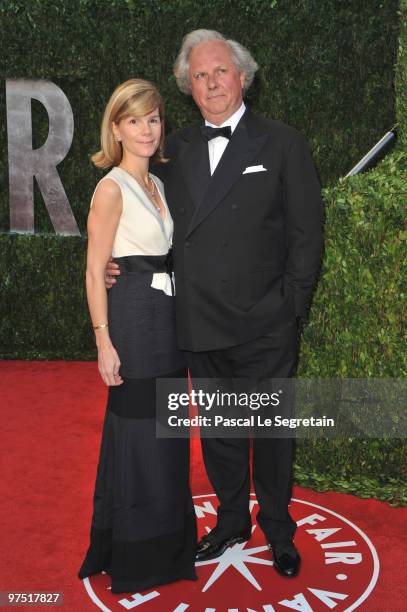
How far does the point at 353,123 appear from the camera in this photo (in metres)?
6.34

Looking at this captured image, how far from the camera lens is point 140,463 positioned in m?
A: 3.25

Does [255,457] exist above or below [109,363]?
below

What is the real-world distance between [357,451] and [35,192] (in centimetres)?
407

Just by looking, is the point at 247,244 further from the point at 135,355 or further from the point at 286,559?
the point at 286,559

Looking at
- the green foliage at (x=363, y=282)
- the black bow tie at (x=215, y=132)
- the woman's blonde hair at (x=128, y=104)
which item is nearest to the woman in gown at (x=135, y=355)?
the woman's blonde hair at (x=128, y=104)

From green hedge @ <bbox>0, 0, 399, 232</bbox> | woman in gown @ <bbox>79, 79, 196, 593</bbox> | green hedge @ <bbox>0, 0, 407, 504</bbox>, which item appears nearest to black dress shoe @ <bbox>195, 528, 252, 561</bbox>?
woman in gown @ <bbox>79, 79, 196, 593</bbox>

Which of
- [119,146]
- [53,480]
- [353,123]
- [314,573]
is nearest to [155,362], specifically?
[119,146]

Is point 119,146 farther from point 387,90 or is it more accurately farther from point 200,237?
point 387,90

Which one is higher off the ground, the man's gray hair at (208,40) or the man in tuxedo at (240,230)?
the man's gray hair at (208,40)

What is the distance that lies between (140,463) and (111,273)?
0.86m

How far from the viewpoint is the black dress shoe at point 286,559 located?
3398 millimetres

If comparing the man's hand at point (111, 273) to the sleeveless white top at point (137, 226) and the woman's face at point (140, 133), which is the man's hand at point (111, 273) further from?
the woman's face at point (140, 133)

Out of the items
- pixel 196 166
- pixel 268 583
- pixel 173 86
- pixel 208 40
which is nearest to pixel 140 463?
pixel 268 583

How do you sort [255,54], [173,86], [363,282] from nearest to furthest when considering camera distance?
[363,282] → [255,54] → [173,86]
